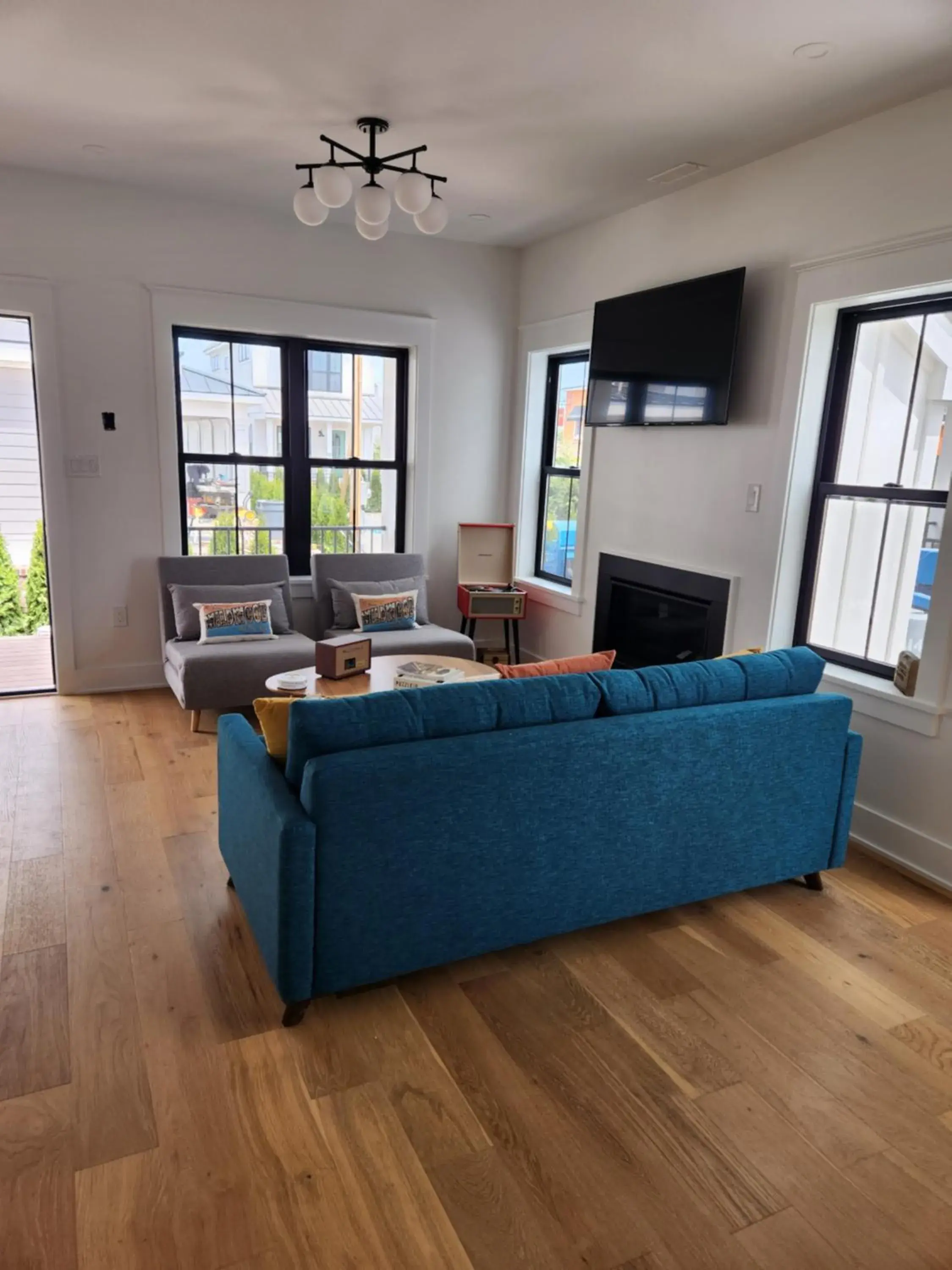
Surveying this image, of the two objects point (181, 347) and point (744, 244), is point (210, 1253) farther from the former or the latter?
point (181, 347)

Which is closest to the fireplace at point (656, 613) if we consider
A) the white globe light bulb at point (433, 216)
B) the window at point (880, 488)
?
the window at point (880, 488)

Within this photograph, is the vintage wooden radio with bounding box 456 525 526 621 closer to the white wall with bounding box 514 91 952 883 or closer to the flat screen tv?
the white wall with bounding box 514 91 952 883

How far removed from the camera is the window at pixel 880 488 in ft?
10.00

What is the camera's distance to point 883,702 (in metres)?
3.10

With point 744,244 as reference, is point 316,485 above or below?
below

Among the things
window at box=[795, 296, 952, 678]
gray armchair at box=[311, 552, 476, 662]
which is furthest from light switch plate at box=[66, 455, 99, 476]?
window at box=[795, 296, 952, 678]

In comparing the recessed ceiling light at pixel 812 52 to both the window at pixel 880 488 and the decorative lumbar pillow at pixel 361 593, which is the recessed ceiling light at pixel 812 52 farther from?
the decorative lumbar pillow at pixel 361 593

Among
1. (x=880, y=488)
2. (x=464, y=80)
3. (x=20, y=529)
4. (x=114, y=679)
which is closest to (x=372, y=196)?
(x=464, y=80)

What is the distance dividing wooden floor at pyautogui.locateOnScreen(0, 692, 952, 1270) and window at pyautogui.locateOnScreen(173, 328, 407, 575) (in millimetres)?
2627

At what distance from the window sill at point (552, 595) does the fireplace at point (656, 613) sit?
231mm

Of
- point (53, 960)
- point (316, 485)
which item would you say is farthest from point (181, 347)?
point (53, 960)

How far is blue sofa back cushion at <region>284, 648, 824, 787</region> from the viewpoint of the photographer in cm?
200

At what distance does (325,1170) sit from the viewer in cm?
165

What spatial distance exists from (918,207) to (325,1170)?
3.39 meters
